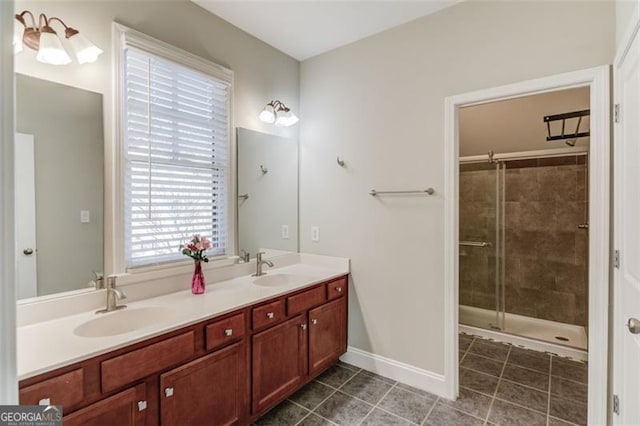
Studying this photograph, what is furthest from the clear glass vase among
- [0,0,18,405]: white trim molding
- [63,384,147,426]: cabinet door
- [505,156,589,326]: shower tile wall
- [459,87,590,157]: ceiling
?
[505,156,589,326]: shower tile wall

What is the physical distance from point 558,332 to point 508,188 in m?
1.56

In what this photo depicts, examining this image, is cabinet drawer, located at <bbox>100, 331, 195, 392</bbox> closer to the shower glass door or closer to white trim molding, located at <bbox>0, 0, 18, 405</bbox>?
white trim molding, located at <bbox>0, 0, 18, 405</bbox>

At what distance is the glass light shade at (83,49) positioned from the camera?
5.20 feet

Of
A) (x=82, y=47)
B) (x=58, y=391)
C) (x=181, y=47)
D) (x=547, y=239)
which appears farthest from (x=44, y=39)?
Result: (x=547, y=239)

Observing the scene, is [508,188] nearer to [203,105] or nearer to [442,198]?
[442,198]

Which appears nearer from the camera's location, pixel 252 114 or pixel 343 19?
pixel 343 19

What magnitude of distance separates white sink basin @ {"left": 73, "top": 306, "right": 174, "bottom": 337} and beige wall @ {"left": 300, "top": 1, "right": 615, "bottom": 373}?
147 centimetres

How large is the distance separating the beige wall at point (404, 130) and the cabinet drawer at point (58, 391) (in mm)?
1949

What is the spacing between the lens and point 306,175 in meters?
3.00

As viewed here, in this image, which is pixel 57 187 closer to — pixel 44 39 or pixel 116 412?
pixel 44 39

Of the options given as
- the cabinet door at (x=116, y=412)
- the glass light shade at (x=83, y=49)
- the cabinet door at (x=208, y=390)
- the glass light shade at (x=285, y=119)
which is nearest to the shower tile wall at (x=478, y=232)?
the glass light shade at (x=285, y=119)

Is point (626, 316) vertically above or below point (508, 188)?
below

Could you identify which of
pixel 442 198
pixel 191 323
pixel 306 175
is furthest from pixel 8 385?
pixel 306 175

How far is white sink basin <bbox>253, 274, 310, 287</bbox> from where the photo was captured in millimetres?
2457
